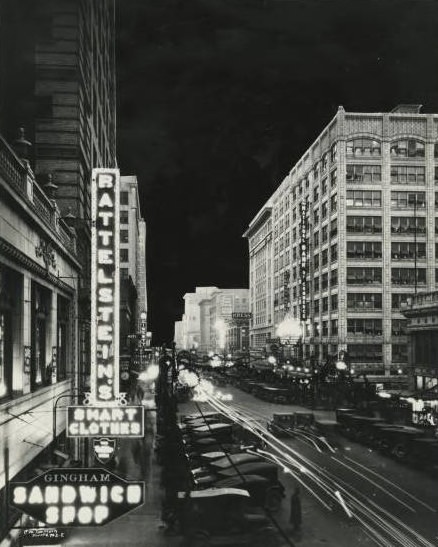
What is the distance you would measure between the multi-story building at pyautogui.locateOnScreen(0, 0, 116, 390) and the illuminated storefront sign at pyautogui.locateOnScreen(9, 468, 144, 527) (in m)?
11.2

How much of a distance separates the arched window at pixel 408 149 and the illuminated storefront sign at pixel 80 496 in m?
54.5

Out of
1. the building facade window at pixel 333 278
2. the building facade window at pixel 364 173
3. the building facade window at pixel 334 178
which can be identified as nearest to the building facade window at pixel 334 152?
the building facade window at pixel 334 178

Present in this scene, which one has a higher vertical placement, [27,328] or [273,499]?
[27,328]

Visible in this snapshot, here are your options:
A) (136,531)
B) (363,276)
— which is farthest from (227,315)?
(136,531)

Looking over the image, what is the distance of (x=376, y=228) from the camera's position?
6384 centimetres

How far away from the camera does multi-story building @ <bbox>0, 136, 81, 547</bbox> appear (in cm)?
1464

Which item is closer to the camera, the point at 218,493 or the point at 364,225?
the point at 218,493

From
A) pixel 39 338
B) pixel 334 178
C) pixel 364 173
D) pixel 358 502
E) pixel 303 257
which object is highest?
pixel 334 178

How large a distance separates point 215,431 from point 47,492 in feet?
61.4

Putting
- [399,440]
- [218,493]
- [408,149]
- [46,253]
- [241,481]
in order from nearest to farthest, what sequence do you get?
[46,253], [218,493], [241,481], [399,440], [408,149]

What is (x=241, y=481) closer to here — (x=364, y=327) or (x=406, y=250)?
(x=364, y=327)

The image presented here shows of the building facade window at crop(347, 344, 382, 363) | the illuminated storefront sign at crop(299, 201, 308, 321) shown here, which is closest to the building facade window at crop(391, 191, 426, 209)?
the building facade window at crop(347, 344, 382, 363)

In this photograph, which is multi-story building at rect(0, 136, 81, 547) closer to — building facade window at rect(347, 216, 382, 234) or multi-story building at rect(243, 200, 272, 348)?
building facade window at rect(347, 216, 382, 234)

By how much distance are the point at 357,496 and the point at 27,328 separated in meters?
15.1
